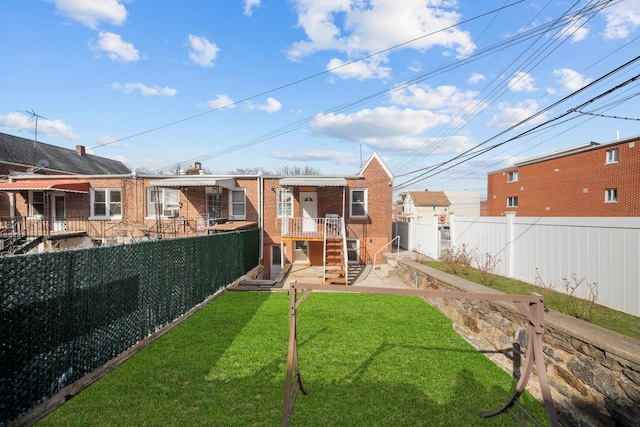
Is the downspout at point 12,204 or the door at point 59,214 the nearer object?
the door at point 59,214

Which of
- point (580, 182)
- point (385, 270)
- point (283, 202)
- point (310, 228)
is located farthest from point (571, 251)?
point (580, 182)

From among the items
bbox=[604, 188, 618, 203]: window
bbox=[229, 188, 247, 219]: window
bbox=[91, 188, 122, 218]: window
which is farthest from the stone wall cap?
bbox=[604, 188, 618, 203]: window

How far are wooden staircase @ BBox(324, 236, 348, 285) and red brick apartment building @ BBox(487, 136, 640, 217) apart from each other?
17752mm

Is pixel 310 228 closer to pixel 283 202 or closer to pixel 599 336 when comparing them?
pixel 283 202

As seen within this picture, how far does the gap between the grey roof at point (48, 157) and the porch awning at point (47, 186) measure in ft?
32.9

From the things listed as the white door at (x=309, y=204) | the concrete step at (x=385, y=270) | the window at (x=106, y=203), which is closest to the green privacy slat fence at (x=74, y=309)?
the concrete step at (x=385, y=270)

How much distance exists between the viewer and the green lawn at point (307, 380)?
12.6ft

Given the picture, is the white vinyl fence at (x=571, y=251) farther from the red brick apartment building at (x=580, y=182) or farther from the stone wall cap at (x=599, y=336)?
the red brick apartment building at (x=580, y=182)

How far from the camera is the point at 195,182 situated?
50.7 feet

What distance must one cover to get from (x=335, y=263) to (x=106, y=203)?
13.0 metres

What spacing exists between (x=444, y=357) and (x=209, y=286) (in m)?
6.72

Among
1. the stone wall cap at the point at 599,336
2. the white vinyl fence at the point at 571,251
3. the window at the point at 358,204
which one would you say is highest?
the window at the point at 358,204

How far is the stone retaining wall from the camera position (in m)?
3.14

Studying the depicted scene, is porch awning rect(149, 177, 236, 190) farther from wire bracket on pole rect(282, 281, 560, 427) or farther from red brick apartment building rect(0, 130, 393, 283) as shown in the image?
wire bracket on pole rect(282, 281, 560, 427)
